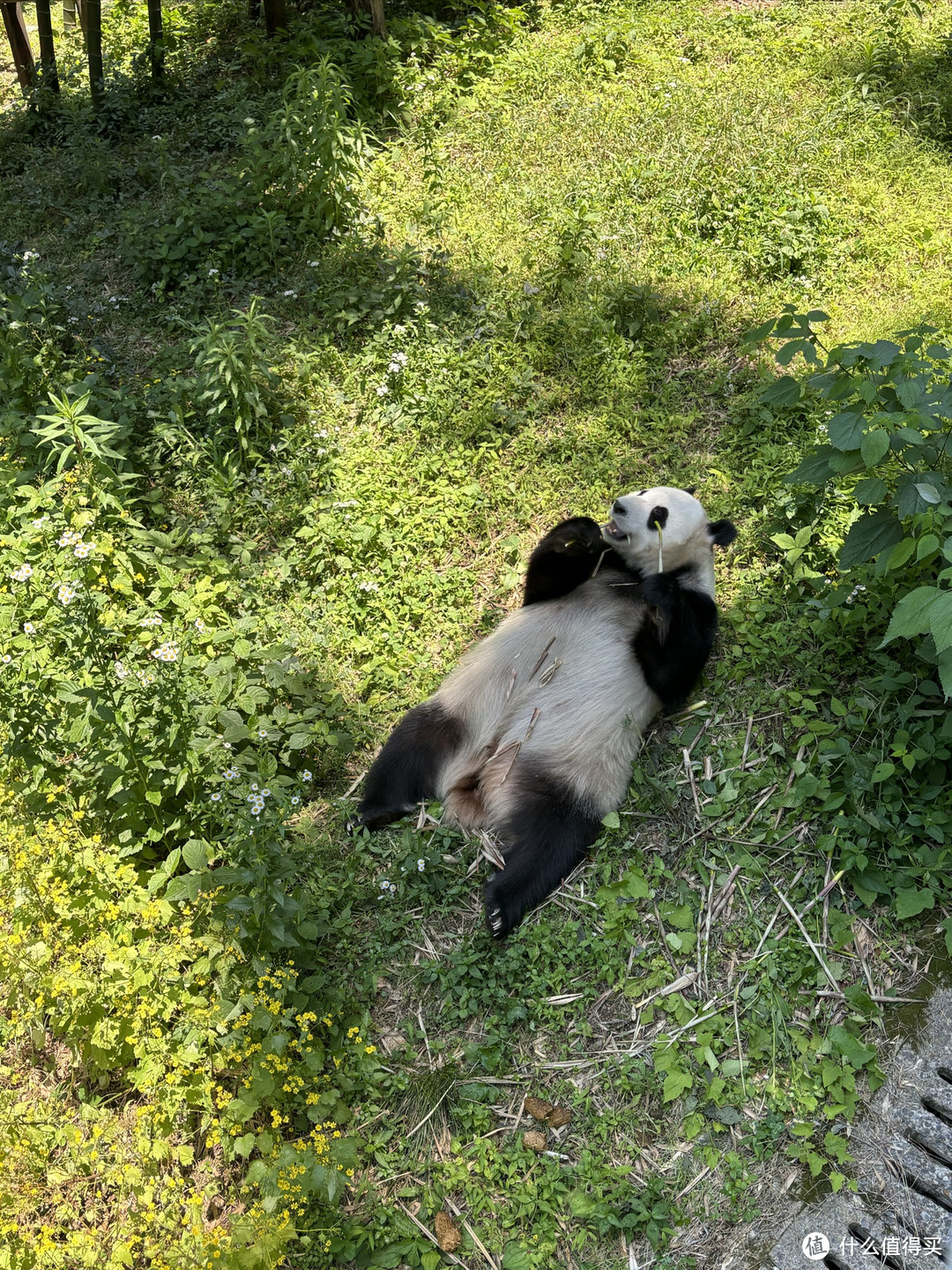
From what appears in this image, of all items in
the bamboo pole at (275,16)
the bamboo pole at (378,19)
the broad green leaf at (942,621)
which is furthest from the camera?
the bamboo pole at (275,16)

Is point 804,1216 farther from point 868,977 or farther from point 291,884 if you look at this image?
point 291,884

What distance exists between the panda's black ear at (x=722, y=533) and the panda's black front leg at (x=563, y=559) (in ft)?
1.69

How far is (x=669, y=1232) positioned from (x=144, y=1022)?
2.02 m

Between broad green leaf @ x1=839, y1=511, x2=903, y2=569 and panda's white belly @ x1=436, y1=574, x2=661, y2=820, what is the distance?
40.6 inches

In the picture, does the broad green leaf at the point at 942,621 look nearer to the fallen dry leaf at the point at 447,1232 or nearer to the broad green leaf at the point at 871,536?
the broad green leaf at the point at 871,536

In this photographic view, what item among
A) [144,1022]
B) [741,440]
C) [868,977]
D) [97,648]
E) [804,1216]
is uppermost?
[97,648]

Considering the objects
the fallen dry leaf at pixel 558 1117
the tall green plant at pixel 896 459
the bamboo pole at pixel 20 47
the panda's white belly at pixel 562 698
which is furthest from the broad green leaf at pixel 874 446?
the bamboo pole at pixel 20 47

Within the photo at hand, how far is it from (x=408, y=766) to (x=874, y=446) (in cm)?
244

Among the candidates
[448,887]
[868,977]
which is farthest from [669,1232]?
[448,887]

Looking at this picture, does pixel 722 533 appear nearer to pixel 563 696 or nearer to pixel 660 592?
pixel 660 592

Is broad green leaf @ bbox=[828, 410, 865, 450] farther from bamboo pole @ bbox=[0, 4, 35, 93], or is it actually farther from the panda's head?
bamboo pole @ bbox=[0, 4, 35, 93]

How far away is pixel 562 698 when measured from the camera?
4633mm

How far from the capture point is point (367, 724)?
5.02 meters

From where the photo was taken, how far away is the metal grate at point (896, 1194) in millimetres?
3316
